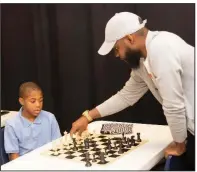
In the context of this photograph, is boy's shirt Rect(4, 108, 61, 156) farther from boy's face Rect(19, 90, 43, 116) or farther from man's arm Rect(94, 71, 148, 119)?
man's arm Rect(94, 71, 148, 119)

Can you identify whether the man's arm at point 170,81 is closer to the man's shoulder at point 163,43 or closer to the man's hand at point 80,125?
the man's shoulder at point 163,43

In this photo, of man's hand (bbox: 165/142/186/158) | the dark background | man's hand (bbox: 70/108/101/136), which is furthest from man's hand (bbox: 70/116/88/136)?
the dark background

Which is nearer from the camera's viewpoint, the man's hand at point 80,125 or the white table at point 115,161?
the white table at point 115,161

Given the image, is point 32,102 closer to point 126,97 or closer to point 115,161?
point 126,97

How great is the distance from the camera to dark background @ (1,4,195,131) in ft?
11.3

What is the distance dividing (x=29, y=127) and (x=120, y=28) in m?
1.12

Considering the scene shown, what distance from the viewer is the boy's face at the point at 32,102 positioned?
3000 mm

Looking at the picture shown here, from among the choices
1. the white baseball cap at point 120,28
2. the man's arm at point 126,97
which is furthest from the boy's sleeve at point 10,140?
the white baseball cap at point 120,28

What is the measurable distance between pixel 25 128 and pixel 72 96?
3.68 ft

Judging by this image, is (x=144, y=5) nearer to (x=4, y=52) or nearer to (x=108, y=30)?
(x=108, y=30)

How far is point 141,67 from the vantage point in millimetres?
2520

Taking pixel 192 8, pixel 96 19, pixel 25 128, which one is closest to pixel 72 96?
pixel 96 19

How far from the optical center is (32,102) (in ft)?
9.92

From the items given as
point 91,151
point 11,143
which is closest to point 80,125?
point 91,151
